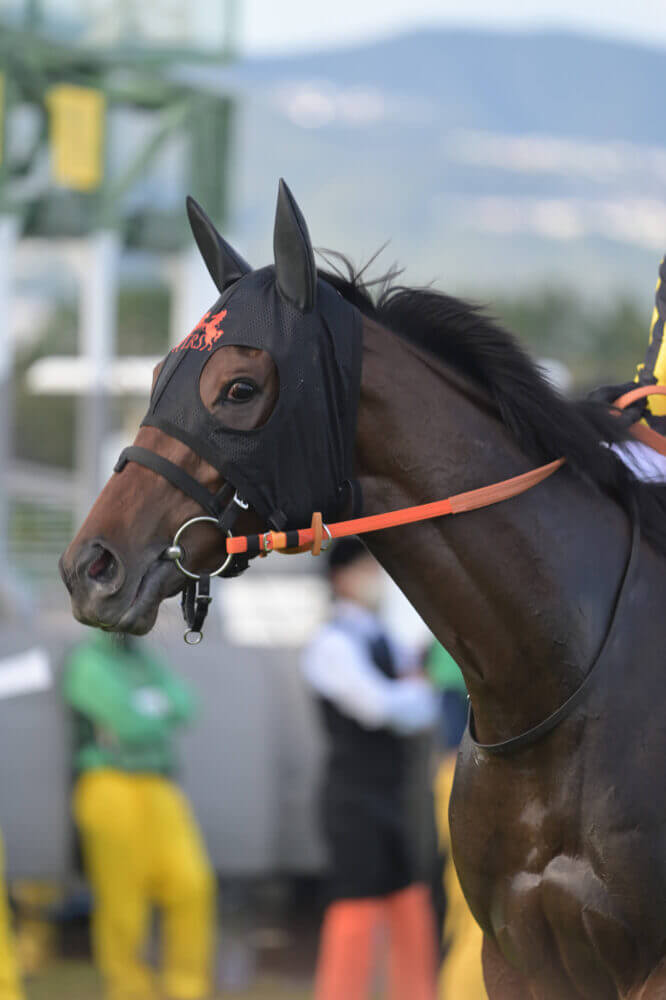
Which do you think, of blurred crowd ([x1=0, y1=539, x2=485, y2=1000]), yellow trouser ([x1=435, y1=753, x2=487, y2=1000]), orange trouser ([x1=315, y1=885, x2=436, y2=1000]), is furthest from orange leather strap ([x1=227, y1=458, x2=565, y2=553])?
orange trouser ([x1=315, y1=885, x2=436, y2=1000])

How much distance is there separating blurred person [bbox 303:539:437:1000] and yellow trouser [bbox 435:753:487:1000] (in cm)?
15

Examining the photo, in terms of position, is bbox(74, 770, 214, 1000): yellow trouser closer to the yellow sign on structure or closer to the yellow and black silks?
the yellow sign on structure

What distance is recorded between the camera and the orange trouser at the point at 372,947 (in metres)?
4.62

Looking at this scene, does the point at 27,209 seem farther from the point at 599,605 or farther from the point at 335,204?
the point at 335,204

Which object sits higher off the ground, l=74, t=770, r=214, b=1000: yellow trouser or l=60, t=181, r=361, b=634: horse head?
l=60, t=181, r=361, b=634: horse head

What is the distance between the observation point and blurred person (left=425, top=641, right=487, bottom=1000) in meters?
4.39

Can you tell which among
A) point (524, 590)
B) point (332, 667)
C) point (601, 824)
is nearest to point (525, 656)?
point (524, 590)

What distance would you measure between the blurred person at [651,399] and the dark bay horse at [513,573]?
10cm

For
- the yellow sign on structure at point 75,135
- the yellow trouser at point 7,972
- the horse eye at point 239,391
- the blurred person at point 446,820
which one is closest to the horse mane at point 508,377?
the horse eye at point 239,391

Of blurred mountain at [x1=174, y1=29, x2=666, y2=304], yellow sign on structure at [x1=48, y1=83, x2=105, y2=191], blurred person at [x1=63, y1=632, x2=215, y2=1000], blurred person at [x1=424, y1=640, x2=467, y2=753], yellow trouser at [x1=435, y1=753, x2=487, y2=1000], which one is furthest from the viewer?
blurred mountain at [x1=174, y1=29, x2=666, y2=304]

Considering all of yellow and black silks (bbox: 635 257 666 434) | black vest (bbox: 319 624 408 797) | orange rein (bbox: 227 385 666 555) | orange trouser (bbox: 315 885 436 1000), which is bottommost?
orange trouser (bbox: 315 885 436 1000)

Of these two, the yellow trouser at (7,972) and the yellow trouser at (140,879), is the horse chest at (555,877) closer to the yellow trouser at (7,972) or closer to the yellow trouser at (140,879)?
the yellow trouser at (7,972)

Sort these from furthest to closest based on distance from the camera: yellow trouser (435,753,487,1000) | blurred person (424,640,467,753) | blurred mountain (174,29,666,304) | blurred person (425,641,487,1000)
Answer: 1. blurred mountain (174,29,666,304)
2. blurred person (424,640,467,753)
3. blurred person (425,641,487,1000)
4. yellow trouser (435,753,487,1000)

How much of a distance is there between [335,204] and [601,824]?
3166 inches
